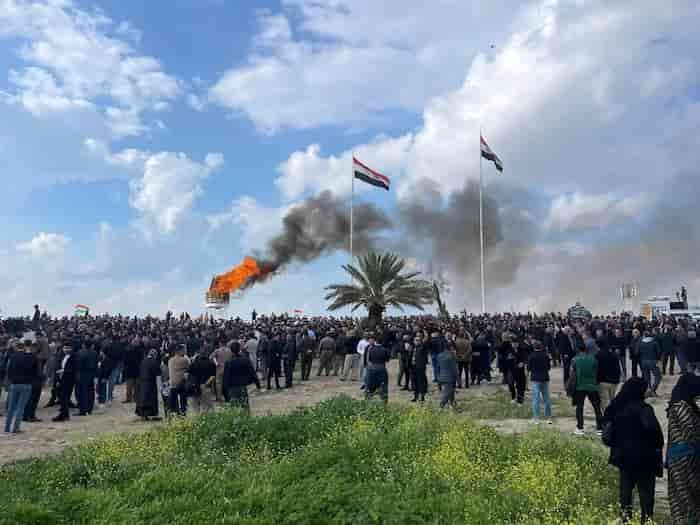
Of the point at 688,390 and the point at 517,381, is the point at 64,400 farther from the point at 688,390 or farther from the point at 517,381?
the point at 688,390

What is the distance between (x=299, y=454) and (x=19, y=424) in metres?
7.34

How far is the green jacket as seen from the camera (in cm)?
1116

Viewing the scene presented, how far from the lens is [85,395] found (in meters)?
14.5

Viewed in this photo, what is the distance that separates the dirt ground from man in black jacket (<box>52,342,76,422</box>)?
10.0 inches

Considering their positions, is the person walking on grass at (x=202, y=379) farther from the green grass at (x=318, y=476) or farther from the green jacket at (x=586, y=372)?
the green jacket at (x=586, y=372)

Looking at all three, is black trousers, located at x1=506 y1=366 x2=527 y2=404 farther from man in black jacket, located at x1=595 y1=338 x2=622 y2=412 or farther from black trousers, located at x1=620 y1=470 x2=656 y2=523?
black trousers, located at x1=620 y1=470 x2=656 y2=523


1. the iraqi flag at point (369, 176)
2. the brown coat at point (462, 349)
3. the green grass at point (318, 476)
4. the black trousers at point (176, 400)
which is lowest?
the green grass at point (318, 476)

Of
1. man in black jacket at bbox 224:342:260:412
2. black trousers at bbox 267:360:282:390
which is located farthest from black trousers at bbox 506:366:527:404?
black trousers at bbox 267:360:282:390

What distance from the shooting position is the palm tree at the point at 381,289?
31.9 m

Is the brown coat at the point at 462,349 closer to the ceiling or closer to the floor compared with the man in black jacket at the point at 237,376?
closer to the ceiling

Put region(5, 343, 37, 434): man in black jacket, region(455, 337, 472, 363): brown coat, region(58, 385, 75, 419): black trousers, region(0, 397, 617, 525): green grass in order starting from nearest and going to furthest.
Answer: region(0, 397, 617, 525): green grass
region(5, 343, 37, 434): man in black jacket
region(58, 385, 75, 419): black trousers
region(455, 337, 472, 363): brown coat

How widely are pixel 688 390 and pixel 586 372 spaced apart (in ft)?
16.1

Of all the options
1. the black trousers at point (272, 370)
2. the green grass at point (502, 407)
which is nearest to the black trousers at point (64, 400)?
the black trousers at point (272, 370)

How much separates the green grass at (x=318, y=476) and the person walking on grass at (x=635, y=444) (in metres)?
0.41
